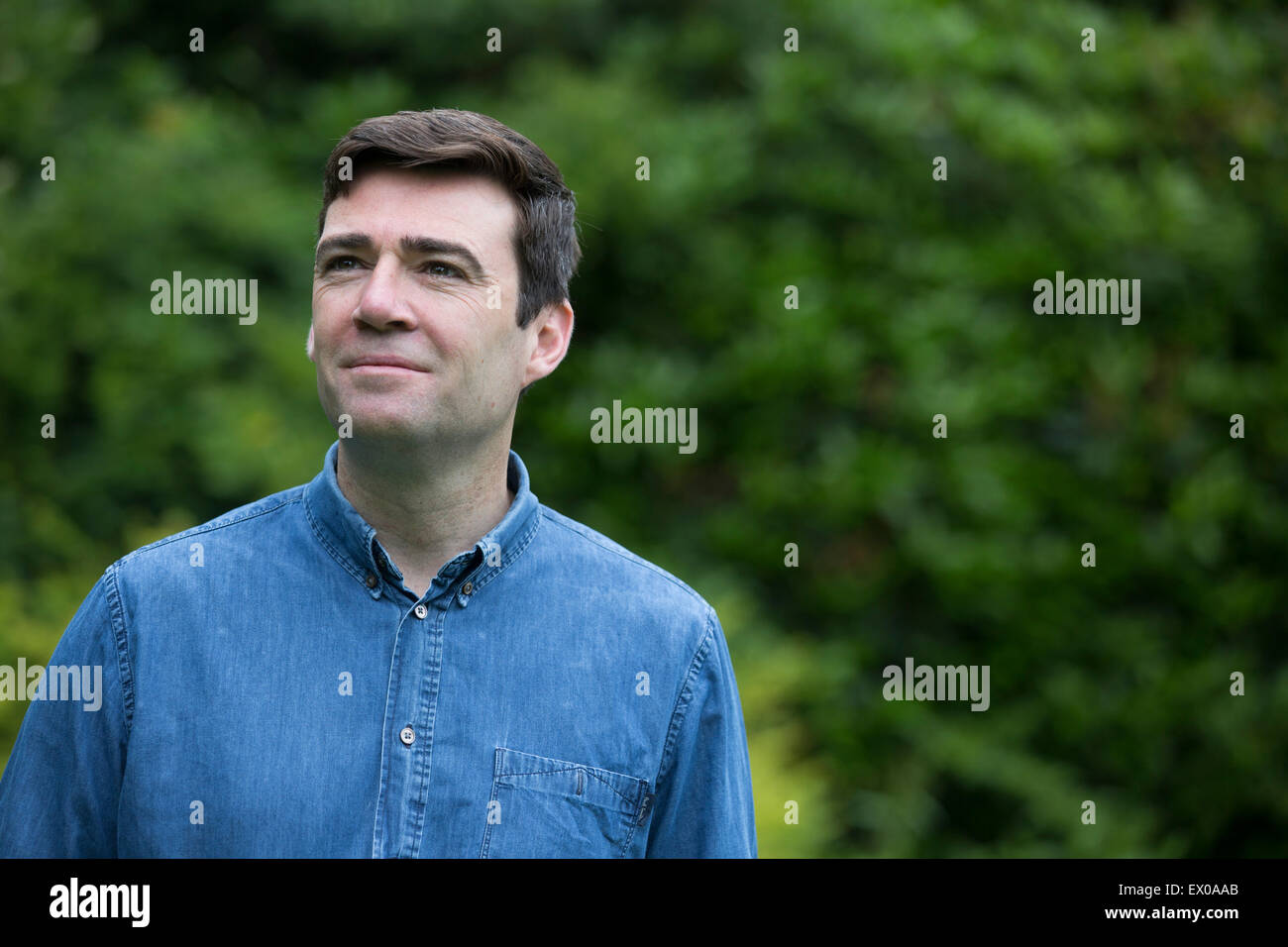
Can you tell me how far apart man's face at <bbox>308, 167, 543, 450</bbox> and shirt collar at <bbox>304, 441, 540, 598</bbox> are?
123mm

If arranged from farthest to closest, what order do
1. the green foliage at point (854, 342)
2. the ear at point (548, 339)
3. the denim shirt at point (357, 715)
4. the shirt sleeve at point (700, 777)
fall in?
1. the green foliage at point (854, 342)
2. the ear at point (548, 339)
3. the shirt sleeve at point (700, 777)
4. the denim shirt at point (357, 715)

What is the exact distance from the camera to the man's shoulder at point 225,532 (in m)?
2.00

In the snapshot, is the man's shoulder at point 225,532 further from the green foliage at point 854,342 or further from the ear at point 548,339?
the green foliage at point 854,342

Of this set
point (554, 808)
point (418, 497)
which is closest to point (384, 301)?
point (418, 497)

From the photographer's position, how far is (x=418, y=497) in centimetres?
206

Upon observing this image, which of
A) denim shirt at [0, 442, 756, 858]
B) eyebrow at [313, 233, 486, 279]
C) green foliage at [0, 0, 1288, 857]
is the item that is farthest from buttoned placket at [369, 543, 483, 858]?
green foliage at [0, 0, 1288, 857]

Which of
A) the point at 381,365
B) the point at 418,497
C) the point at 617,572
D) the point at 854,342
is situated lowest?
the point at 617,572

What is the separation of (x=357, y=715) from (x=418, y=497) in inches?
14.6

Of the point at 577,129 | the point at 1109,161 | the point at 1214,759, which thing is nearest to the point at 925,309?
the point at 1109,161

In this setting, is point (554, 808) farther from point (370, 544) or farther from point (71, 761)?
point (71, 761)

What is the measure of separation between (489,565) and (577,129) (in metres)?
4.29

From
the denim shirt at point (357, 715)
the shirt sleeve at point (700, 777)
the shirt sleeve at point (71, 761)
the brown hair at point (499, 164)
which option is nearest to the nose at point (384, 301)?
the brown hair at point (499, 164)

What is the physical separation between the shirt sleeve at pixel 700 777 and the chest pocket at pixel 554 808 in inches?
3.7

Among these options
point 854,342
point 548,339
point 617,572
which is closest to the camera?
point 617,572
